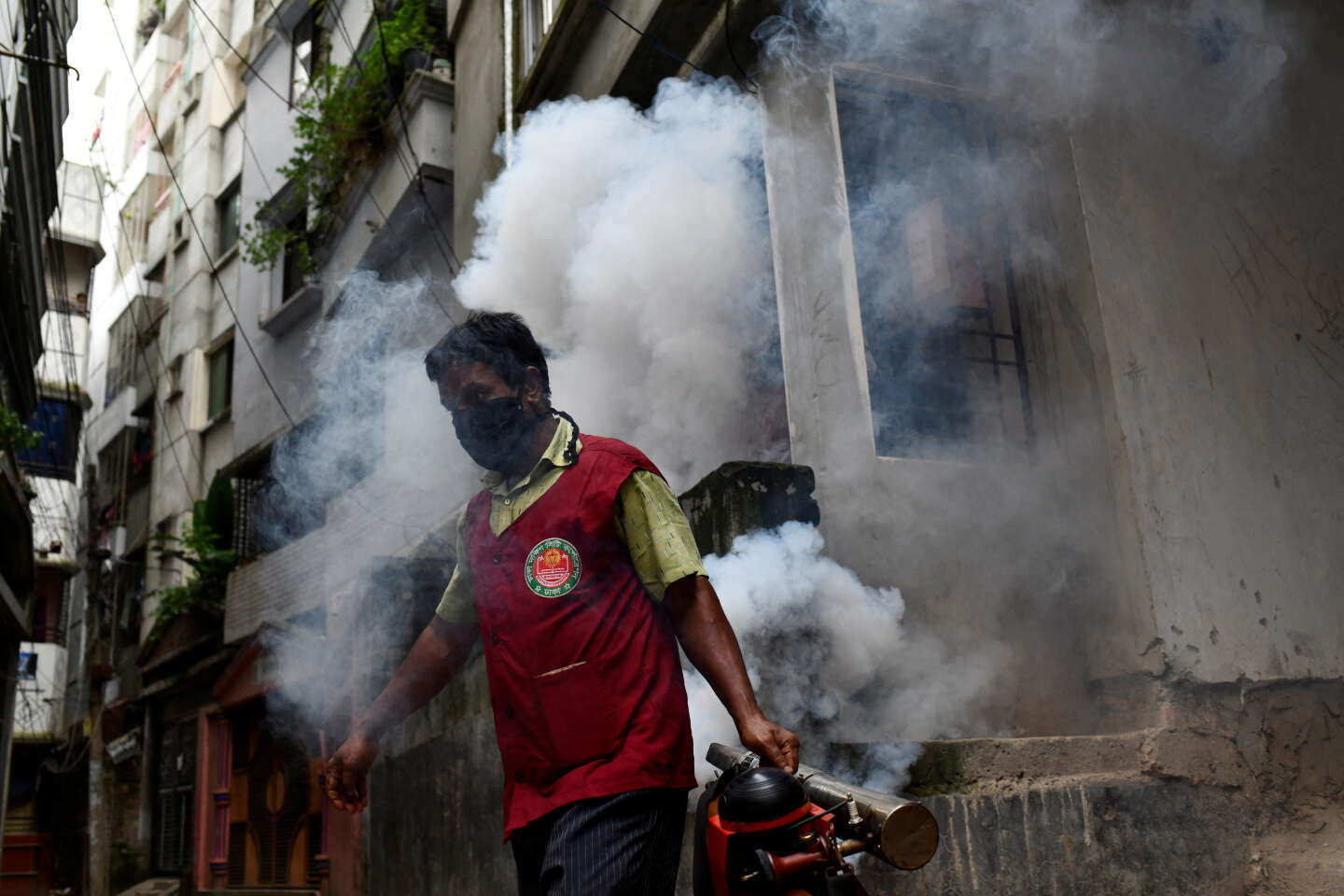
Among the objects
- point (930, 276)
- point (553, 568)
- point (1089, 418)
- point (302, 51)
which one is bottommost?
point (553, 568)

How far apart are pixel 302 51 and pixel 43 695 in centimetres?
2059

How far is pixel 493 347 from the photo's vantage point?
239 centimetres

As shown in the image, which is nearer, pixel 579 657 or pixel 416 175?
pixel 579 657

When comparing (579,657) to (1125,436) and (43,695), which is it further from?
(43,695)

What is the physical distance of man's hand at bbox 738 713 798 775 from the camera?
1921 mm

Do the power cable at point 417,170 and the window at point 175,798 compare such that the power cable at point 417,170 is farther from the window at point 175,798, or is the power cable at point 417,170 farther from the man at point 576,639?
the window at point 175,798

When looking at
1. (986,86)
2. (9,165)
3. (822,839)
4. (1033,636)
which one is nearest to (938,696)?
(1033,636)

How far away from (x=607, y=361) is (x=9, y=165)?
9420 millimetres

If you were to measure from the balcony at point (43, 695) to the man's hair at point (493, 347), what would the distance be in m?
29.5

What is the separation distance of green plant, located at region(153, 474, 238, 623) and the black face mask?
46.7 feet

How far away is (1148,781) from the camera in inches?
139

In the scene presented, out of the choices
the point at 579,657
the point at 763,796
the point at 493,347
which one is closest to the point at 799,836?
the point at 763,796

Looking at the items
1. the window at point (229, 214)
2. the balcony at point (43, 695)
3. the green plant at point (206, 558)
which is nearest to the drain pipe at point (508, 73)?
the green plant at point (206, 558)

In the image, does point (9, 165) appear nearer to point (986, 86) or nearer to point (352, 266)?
point (352, 266)
